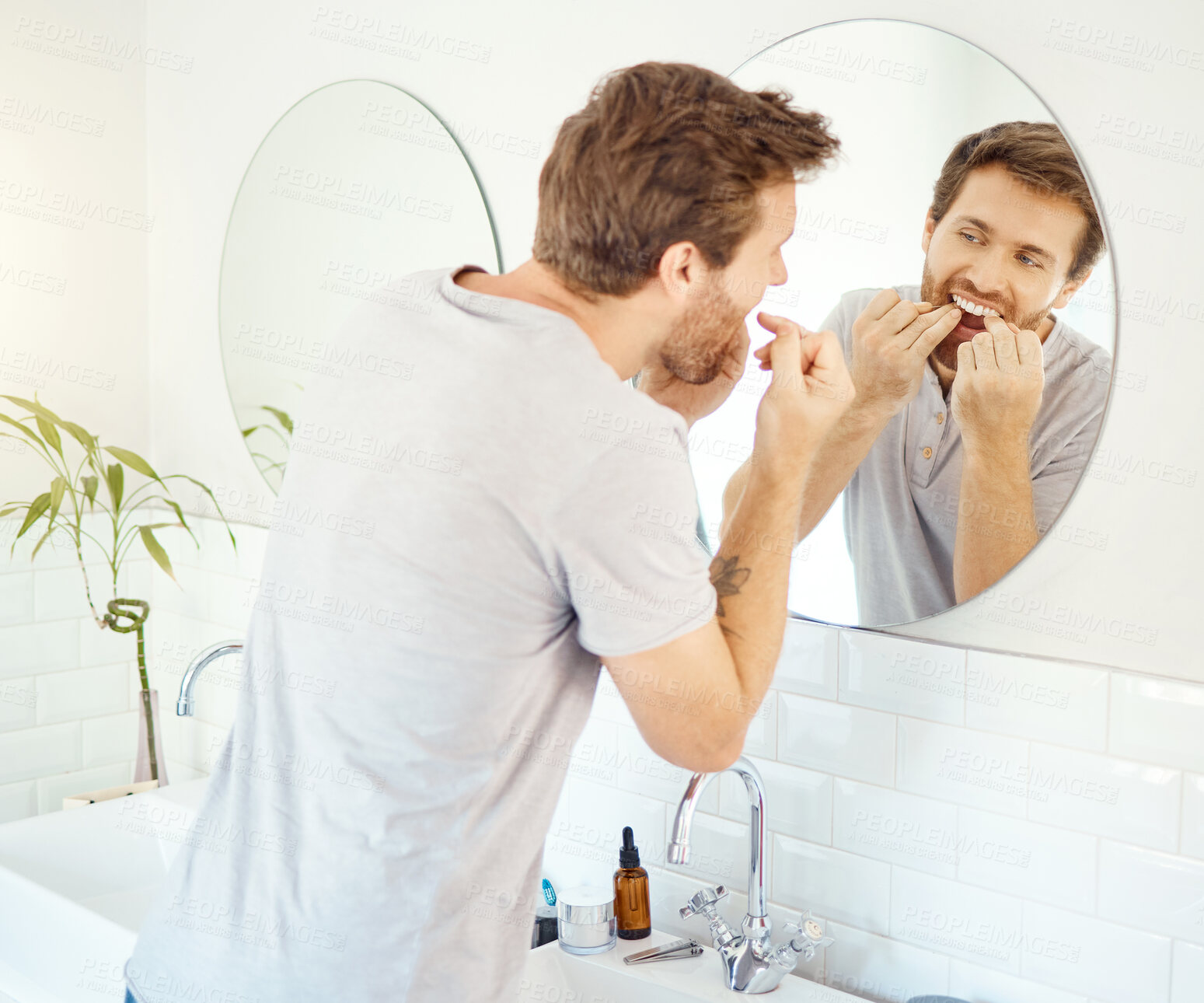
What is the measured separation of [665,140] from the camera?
0.89 metres

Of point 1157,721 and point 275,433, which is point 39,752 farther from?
point 1157,721

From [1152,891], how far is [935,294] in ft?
2.03

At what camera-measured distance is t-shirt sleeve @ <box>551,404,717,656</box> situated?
2.60ft

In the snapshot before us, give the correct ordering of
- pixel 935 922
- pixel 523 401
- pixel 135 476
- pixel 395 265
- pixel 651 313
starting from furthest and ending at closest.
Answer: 1. pixel 135 476
2. pixel 395 265
3. pixel 935 922
4. pixel 651 313
5. pixel 523 401

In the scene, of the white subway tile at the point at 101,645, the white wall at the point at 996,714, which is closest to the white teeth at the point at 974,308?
the white wall at the point at 996,714

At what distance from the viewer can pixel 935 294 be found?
1.17 meters

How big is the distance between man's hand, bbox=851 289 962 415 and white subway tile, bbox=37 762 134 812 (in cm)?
170

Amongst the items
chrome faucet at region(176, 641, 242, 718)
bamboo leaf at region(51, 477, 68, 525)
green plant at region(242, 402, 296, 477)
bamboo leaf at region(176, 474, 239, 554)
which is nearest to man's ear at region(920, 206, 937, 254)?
chrome faucet at region(176, 641, 242, 718)

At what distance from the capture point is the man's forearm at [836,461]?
122 centimetres

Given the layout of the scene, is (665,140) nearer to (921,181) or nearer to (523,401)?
(523,401)

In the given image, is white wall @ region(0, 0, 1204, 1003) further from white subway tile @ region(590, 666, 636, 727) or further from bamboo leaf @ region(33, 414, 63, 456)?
bamboo leaf @ region(33, 414, 63, 456)

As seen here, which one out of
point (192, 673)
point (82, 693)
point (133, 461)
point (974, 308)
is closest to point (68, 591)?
point (82, 693)

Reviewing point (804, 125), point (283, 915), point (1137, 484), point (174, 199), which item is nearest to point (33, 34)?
point (174, 199)

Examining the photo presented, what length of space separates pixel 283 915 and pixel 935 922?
2.39 feet
